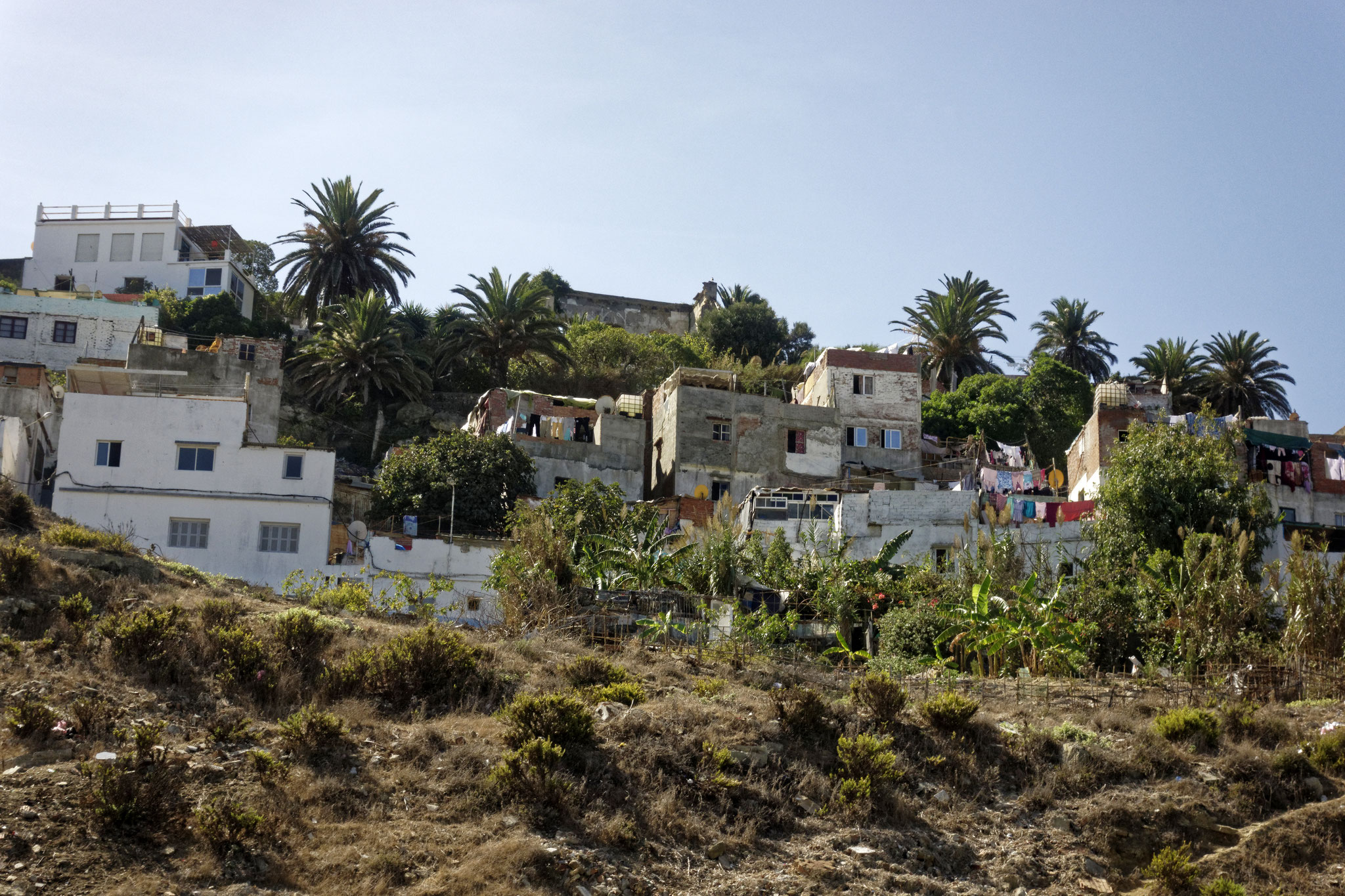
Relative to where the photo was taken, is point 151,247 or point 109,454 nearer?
point 109,454

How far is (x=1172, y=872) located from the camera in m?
17.2

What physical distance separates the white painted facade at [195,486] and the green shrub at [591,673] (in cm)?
1590

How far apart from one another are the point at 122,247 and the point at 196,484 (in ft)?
119

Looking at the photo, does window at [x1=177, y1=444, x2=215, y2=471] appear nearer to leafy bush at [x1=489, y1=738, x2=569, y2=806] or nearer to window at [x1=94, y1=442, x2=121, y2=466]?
window at [x1=94, y1=442, x2=121, y2=466]

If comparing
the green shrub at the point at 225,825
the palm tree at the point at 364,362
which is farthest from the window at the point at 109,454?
the green shrub at the point at 225,825

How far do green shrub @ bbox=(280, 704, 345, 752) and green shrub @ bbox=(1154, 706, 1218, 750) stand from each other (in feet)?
40.2

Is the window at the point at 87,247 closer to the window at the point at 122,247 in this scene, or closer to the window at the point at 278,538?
the window at the point at 122,247

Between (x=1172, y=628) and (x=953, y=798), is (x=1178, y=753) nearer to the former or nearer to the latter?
(x=953, y=798)

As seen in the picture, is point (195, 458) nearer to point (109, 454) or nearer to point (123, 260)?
point (109, 454)

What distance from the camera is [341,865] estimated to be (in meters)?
14.9

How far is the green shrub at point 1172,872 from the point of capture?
17.2m

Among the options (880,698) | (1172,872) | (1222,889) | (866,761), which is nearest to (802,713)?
(866,761)

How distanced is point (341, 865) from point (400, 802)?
1605mm

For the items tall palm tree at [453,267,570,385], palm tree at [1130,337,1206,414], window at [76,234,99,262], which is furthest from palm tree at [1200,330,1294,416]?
window at [76,234,99,262]
